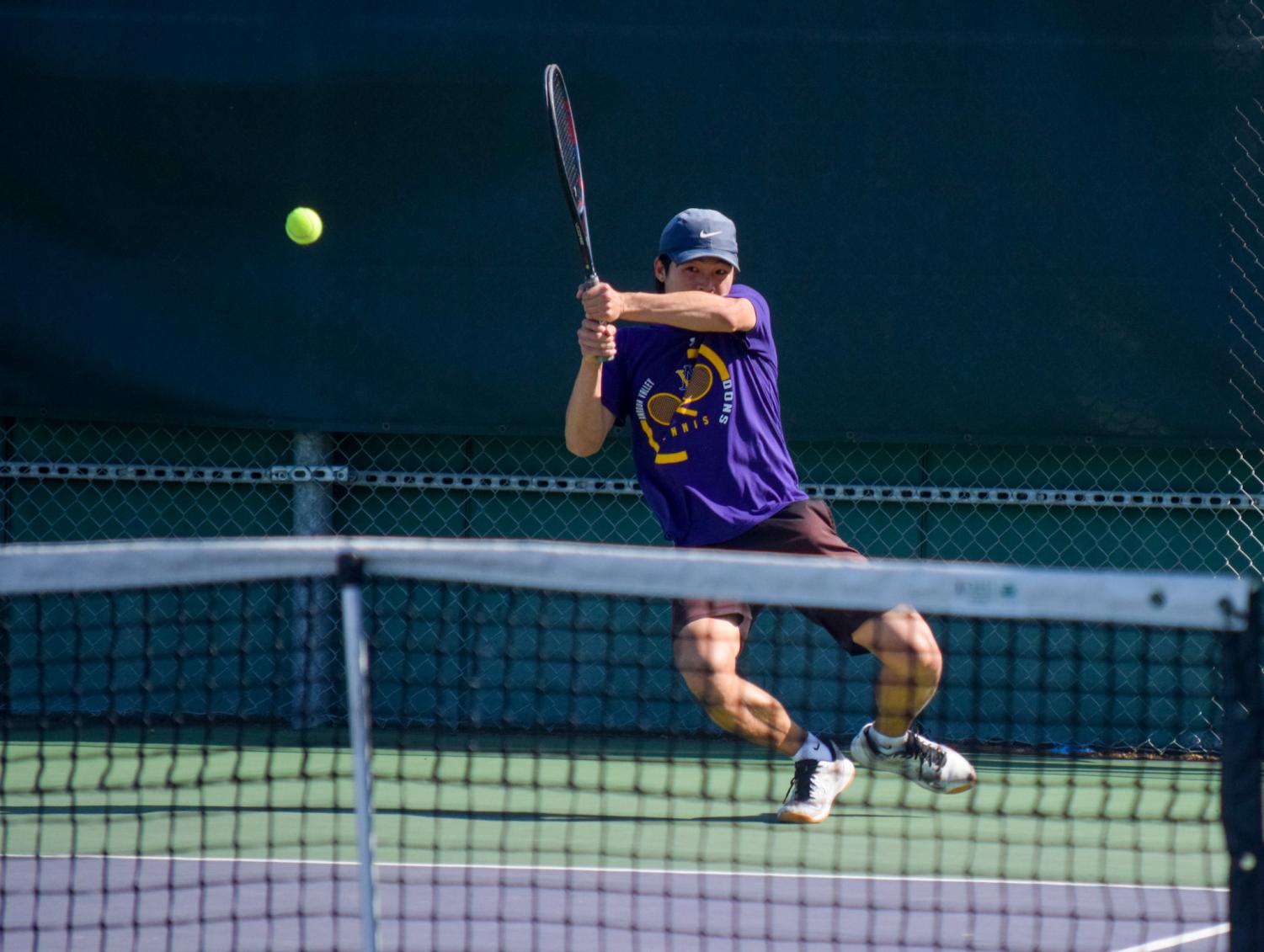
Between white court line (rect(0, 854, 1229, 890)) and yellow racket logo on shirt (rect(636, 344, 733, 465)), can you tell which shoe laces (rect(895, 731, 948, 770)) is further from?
yellow racket logo on shirt (rect(636, 344, 733, 465))

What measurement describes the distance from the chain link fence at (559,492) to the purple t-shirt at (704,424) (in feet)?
5.75

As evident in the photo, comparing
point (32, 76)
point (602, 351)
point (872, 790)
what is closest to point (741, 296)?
point (602, 351)

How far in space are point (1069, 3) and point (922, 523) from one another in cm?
171

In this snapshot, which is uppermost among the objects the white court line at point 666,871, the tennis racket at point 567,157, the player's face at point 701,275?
the tennis racket at point 567,157

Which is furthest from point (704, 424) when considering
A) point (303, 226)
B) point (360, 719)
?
point (303, 226)

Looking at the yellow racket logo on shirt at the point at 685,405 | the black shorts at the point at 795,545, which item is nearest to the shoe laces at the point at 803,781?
the black shorts at the point at 795,545

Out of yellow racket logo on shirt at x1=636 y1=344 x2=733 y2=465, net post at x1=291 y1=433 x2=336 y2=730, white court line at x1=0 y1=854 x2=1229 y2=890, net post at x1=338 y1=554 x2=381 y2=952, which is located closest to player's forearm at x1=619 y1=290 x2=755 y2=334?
yellow racket logo on shirt at x1=636 y1=344 x2=733 y2=465

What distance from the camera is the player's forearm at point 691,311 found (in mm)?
3076

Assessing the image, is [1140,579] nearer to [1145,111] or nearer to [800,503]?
[800,503]

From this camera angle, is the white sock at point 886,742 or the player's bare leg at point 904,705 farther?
the white sock at point 886,742

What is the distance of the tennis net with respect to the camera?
1.92m

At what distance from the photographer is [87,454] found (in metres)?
5.33

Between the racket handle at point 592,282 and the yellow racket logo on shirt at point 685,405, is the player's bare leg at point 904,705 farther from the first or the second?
the racket handle at point 592,282

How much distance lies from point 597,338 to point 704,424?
340 mm
